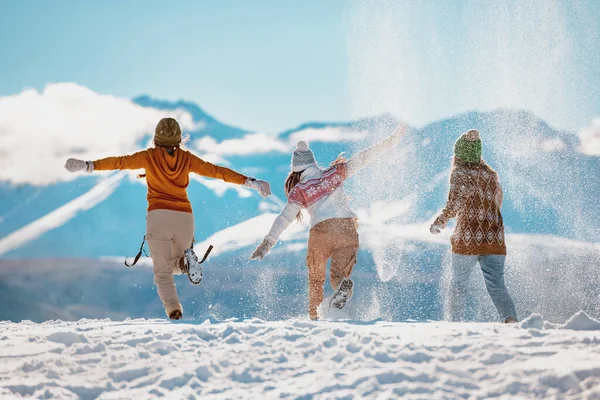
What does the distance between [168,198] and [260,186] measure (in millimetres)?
1098

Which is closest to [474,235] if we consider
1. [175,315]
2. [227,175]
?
[227,175]

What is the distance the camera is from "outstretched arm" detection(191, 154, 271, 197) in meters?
7.80

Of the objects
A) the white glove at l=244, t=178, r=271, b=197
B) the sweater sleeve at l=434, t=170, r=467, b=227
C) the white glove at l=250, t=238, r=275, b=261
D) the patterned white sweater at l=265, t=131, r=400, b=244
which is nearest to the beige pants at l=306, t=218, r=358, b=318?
the patterned white sweater at l=265, t=131, r=400, b=244

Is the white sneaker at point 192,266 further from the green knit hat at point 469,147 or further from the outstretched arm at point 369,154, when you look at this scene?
the green knit hat at point 469,147

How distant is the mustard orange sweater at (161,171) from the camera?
752cm

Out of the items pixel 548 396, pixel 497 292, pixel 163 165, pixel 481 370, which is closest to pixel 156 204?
Answer: pixel 163 165

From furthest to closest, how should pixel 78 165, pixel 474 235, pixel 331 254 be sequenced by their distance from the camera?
pixel 78 165 < pixel 331 254 < pixel 474 235

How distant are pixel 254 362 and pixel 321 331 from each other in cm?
77

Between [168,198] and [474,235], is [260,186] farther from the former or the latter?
[474,235]

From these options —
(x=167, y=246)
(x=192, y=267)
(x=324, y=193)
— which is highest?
(x=324, y=193)

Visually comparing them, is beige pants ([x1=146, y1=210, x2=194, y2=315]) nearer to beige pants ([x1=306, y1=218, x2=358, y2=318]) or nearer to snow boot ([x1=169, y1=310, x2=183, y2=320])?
snow boot ([x1=169, y1=310, x2=183, y2=320])

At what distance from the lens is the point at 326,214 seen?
7.52 metres

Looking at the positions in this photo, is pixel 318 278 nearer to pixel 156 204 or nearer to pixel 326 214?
pixel 326 214

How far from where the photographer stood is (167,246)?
7.45m
